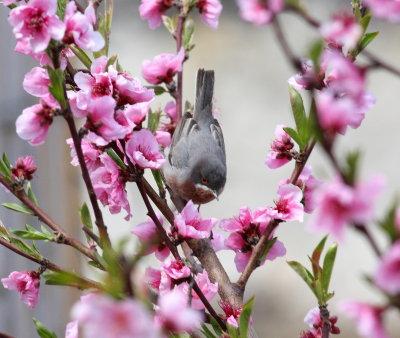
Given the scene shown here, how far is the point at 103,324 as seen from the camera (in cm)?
38

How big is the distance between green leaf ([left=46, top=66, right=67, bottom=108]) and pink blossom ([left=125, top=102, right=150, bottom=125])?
0.19 meters

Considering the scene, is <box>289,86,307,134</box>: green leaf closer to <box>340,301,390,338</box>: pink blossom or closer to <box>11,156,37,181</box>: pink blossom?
<box>11,156,37,181</box>: pink blossom

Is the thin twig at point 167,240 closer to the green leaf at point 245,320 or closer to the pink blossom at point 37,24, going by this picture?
the green leaf at point 245,320

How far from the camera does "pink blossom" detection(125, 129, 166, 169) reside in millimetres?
839

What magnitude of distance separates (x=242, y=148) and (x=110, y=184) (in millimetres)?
2548

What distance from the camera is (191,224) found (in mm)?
896

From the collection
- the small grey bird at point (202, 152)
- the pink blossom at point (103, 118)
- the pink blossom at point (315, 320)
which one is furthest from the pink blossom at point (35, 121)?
the small grey bird at point (202, 152)

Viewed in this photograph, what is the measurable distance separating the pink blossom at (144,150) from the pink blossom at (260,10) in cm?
37

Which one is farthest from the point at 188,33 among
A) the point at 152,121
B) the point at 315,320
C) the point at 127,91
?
the point at 315,320

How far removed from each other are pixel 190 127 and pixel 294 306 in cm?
195

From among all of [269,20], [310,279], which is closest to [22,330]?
[310,279]

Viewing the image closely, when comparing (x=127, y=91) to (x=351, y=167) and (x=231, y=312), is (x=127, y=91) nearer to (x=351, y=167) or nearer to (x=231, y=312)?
(x=231, y=312)

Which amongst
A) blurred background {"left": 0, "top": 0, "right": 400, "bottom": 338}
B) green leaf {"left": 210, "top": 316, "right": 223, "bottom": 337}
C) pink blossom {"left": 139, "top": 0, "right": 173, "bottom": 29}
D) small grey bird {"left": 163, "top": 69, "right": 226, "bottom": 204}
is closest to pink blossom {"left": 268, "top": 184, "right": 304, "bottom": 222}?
green leaf {"left": 210, "top": 316, "right": 223, "bottom": 337}

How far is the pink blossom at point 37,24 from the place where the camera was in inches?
27.5
